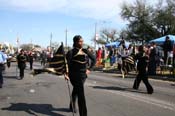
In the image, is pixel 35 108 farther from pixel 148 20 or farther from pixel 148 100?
pixel 148 20

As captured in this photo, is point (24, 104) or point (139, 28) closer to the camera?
point (24, 104)

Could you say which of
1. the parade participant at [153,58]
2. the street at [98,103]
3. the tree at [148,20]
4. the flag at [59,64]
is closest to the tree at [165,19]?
the tree at [148,20]

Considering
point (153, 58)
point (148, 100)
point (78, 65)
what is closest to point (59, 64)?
point (78, 65)

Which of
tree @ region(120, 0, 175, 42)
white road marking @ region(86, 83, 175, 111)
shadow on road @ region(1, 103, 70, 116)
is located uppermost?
tree @ region(120, 0, 175, 42)

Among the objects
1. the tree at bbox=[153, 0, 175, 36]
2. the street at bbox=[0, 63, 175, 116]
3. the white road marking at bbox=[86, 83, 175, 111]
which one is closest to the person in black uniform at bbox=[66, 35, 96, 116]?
the street at bbox=[0, 63, 175, 116]

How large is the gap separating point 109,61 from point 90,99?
24598 mm

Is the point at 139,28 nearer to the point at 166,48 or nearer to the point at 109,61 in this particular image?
the point at 109,61

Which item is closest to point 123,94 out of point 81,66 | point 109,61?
point 81,66

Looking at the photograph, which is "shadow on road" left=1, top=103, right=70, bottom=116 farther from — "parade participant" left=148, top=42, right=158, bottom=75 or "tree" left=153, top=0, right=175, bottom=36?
"tree" left=153, top=0, right=175, bottom=36

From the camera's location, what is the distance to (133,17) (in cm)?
7300

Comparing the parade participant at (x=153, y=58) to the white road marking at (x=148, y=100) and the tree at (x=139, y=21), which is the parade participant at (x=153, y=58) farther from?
the tree at (x=139, y=21)

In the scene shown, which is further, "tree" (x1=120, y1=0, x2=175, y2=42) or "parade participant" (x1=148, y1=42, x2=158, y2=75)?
"tree" (x1=120, y1=0, x2=175, y2=42)

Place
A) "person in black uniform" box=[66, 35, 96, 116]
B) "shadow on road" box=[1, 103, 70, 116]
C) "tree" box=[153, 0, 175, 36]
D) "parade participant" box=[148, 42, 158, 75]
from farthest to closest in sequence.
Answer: "tree" box=[153, 0, 175, 36]
"parade participant" box=[148, 42, 158, 75]
"shadow on road" box=[1, 103, 70, 116]
"person in black uniform" box=[66, 35, 96, 116]

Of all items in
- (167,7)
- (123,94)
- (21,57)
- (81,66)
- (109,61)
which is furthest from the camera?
(167,7)
